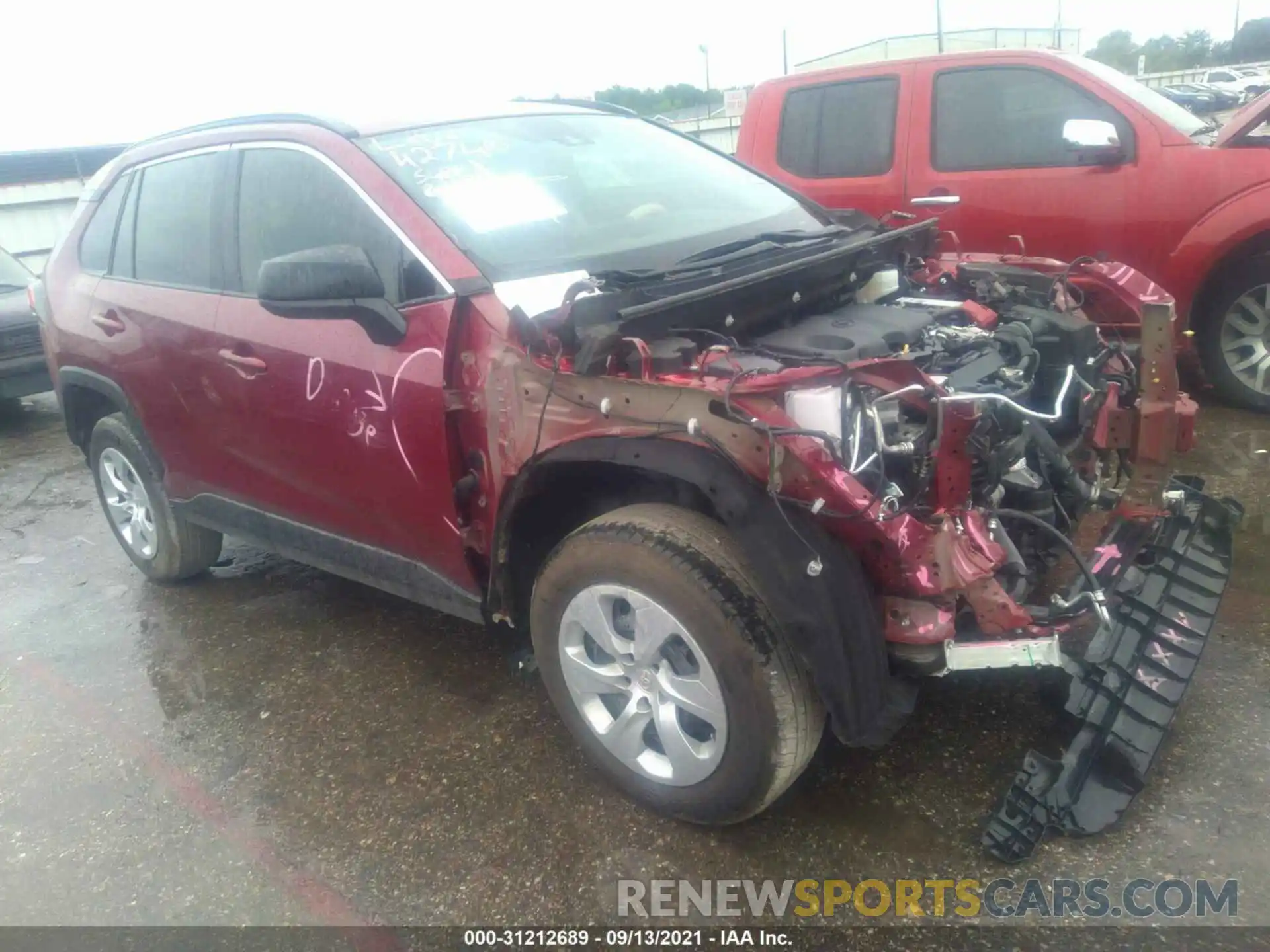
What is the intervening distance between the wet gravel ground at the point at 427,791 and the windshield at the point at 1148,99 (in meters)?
2.28

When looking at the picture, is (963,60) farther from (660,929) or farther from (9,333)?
(9,333)

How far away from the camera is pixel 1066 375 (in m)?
2.70

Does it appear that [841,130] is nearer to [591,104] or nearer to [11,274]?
[591,104]

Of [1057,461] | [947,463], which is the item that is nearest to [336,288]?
[947,463]

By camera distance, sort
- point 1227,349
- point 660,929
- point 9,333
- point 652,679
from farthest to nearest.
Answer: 1. point 9,333
2. point 1227,349
3. point 652,679
4. point 660,929

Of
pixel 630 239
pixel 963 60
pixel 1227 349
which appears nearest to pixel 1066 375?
pixel 630 239

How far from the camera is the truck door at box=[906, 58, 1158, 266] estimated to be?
4.99 meters

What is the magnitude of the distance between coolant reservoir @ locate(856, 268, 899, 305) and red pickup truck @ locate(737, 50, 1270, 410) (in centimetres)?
143

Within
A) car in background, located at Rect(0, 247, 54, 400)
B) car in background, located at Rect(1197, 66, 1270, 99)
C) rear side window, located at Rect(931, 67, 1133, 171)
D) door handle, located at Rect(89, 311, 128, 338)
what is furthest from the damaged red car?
car in background, located at Rect(1197, 66, 1270, 99)

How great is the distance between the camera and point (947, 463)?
2154 millimetres

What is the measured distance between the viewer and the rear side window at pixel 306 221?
274cm

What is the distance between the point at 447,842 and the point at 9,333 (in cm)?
687

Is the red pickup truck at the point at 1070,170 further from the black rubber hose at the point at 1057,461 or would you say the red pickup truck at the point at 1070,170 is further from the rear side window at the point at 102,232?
the rear side window at the point at 102,232

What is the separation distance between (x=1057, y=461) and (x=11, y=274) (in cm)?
912
